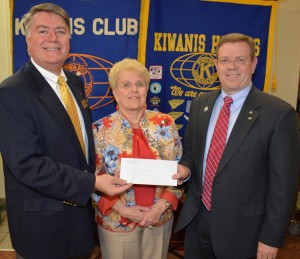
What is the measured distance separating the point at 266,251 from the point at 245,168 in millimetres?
494

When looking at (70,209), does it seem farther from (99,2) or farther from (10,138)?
(99,2)

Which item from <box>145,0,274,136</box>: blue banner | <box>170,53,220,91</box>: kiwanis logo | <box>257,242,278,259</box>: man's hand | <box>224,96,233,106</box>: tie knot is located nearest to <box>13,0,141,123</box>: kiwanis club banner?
<box>145,0,274,136</box>: blue banner

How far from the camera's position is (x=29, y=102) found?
1.68m

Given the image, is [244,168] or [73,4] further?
[73,4]

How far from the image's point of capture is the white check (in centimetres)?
192

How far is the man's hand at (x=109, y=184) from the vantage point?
1.84 metres

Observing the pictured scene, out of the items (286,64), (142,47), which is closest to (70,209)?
(142,47)

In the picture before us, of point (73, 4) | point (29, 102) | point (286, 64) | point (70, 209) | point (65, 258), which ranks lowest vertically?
point (65, 258)

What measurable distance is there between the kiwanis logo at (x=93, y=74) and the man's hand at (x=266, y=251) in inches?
91.8

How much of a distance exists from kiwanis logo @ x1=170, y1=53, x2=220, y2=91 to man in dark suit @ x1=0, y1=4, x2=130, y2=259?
6.19 feet

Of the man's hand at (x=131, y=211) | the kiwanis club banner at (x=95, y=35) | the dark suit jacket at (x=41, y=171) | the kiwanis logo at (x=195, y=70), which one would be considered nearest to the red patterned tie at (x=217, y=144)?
the man's hand at (x=131, y=211)

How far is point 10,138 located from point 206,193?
119 cm

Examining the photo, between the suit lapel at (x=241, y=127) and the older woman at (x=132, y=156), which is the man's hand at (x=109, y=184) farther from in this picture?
the suit lapel at (x=241, y=127)

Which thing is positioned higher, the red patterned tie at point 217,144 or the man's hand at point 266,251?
the red patterned tie at point 217,144
